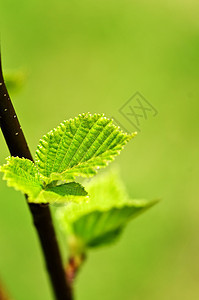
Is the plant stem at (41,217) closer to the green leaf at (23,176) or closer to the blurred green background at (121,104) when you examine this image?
the green leaf at (23,176)

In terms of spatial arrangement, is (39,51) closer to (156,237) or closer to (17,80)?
(156,237)

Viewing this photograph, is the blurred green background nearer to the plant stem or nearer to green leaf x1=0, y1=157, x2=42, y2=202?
the plant stem

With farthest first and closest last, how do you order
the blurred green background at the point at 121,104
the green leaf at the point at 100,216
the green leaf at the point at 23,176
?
1. the blurred green background at the point at 121,104
2. the green leaf at the point at 100,216
3. the green leaf at the point at 23,176

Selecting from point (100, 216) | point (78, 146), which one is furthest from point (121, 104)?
point (78, 146)

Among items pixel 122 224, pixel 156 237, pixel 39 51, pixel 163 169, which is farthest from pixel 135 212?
pixel 39 51

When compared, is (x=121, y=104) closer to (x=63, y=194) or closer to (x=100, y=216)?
(x=100, y=216)

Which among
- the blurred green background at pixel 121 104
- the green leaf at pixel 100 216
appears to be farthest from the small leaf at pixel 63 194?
the blurred green background at pixel 121 104
